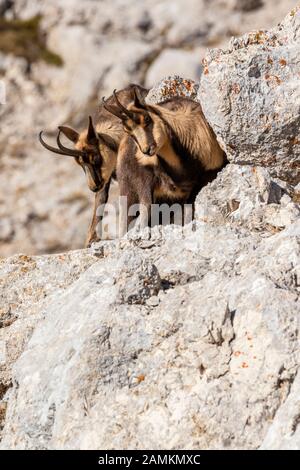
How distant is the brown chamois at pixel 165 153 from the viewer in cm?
1282

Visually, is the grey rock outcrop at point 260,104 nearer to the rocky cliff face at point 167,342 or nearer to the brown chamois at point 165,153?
the rocky cliff face at point 167,342

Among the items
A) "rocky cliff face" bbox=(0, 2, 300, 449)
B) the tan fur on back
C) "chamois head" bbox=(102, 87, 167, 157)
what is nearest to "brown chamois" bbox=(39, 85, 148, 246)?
the tan fur on back

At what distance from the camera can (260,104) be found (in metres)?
Result: 11.2

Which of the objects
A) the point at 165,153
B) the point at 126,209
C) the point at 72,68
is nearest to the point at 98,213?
the point at 126,209

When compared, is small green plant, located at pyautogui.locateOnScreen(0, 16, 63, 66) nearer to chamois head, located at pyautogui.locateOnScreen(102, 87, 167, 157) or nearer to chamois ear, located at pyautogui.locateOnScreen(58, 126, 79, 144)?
chamois ear, located at pyautogui.locateOnScreen(58, 126, 79, 144)

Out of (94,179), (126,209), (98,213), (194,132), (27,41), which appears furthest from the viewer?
(27,41)

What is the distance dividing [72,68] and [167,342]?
33.6 meters

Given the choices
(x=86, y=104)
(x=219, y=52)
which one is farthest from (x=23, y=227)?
(x=219, y=52)

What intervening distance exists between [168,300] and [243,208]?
79.5 inches

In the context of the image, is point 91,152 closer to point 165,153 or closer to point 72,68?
point 165,153

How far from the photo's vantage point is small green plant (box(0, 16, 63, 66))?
42500 mm

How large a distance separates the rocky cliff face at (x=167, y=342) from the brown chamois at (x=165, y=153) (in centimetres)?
210

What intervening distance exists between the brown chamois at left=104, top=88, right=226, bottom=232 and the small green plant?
29.3 metres

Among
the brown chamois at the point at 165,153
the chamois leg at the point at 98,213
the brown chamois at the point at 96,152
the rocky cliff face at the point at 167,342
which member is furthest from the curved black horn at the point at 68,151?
the rocky cliff face at the point at 167,342
